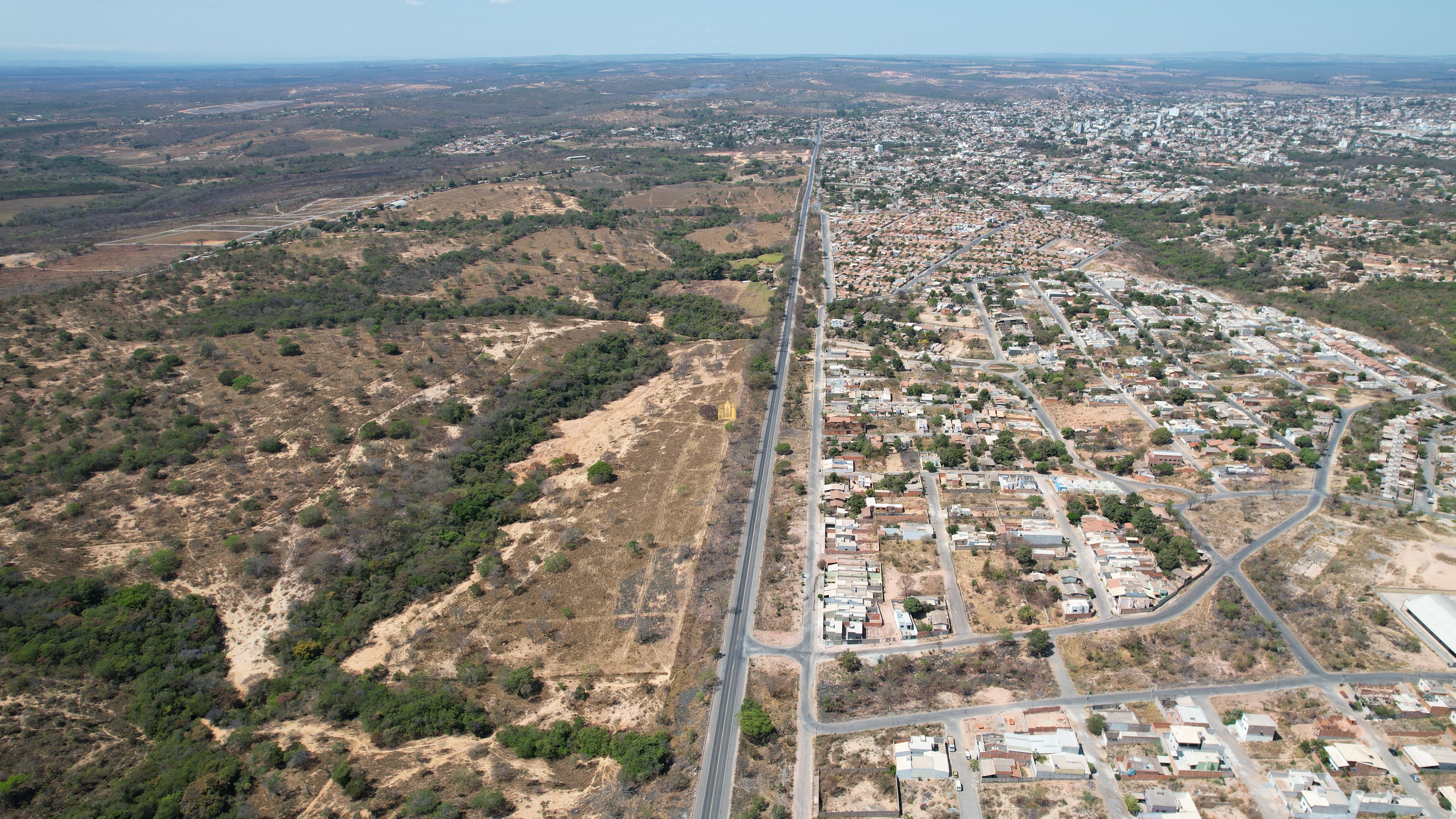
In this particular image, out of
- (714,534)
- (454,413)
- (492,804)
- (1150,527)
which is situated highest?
(454,413)

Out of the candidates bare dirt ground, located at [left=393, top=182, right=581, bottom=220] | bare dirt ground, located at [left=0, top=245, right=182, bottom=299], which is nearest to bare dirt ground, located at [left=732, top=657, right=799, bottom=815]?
bare dirt ground, located at [left=0, top=245, right=182, bottom=299]

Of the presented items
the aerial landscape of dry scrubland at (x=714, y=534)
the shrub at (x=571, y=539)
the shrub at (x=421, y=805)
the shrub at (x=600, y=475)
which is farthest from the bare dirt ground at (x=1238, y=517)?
the shrub at (x=421, y=805)

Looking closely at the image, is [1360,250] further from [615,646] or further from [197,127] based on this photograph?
[197,127]

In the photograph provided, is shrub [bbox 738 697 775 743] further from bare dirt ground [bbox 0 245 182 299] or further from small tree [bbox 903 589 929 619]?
bare dirt ground [bbox 0 245 182 299]

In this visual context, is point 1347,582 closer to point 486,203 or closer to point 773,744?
point 773,744

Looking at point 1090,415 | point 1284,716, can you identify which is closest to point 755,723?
point 1284,716
